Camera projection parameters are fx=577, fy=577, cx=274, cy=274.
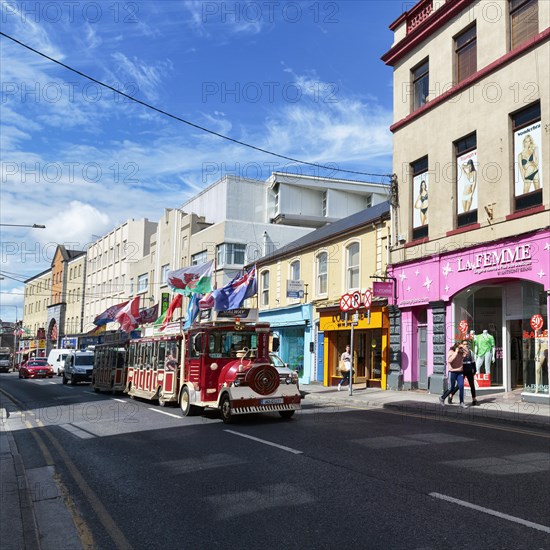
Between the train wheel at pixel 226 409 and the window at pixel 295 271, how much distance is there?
16987 mm

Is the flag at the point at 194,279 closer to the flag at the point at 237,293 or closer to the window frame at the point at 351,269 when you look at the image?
the flag at the point at 237,293

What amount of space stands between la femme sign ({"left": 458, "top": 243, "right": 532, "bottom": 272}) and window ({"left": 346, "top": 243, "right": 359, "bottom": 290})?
6.77 metres

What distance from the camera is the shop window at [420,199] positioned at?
21.1 metres

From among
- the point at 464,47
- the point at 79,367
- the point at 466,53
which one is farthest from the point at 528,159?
the point at 79,367

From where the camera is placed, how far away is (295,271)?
30516mm

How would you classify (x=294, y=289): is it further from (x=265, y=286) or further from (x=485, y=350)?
(x=485, y=350)

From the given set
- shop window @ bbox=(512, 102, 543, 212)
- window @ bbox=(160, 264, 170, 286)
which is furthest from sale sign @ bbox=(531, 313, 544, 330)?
window @ bbox=(160, 264, 170, 286)

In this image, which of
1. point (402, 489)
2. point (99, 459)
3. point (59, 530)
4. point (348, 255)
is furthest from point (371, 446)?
point (348, 255)

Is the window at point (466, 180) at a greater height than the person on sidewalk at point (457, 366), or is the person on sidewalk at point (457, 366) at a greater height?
the window at point (466, 180)

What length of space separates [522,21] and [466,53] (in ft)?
8.43

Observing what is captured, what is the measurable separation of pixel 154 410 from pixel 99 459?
7.40m

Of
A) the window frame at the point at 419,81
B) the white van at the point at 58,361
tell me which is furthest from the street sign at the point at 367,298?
the white van at the point at 58,361

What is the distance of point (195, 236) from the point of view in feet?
139

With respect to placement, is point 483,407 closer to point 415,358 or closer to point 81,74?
point 415,358
